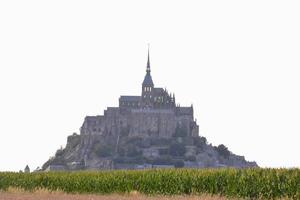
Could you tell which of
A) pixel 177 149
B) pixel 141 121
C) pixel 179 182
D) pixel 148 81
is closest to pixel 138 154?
pixel 141 121

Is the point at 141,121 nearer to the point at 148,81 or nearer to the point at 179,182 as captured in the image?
the point at 148,81

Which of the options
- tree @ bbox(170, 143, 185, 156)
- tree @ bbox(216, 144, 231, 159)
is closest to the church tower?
tree @ bbox(170, 143, 185, 156)

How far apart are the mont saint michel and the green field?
11863cm

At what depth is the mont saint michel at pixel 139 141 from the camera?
568 feet

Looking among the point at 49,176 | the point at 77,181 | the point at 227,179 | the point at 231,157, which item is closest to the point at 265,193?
the point at 227,179

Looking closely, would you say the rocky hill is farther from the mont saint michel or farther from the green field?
the green field

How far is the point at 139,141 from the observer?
574 ft

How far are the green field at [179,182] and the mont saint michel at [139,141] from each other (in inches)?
4670

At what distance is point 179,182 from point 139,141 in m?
135

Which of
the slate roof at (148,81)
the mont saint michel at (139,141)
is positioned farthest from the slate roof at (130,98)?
the slate roof at (148,81)

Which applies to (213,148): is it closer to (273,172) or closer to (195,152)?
(195,152)

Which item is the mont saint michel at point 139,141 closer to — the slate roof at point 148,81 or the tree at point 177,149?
the tree at point 177,149

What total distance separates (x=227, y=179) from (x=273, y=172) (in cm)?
375

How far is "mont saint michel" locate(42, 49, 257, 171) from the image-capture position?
173m
